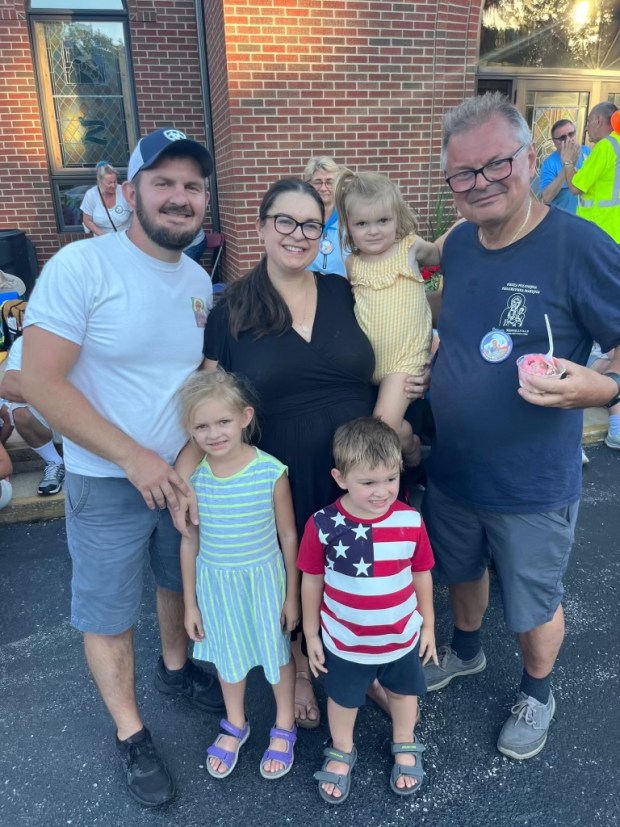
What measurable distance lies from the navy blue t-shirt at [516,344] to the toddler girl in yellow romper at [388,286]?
5.6 inches

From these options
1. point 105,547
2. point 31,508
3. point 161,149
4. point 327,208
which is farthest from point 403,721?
point 327,208

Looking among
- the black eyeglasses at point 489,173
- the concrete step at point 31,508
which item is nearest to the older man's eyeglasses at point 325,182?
the black eyeglasses at point 489,173

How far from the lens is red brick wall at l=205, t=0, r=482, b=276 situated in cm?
559

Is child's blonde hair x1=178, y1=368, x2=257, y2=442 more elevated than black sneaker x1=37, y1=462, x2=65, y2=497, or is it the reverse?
child's blonde hair x1=178, y1=368, x2=257, y2=442

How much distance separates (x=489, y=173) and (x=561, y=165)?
16.7 ft

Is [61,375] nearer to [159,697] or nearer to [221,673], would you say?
[221,673]

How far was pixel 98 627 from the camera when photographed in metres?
2.11

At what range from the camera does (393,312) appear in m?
2.26

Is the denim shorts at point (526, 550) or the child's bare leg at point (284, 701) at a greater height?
the denim shorts at point (526, 550)

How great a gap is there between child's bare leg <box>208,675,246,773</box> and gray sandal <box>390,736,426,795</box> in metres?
0.58

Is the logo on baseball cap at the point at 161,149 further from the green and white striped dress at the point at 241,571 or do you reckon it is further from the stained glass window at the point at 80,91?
the stained glass window at the point at 80,91

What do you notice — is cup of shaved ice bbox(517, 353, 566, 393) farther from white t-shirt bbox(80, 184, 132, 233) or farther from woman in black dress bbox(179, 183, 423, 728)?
white t-shirt bbox(80, 184, 132, 233)

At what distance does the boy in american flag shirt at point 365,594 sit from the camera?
6.33ft

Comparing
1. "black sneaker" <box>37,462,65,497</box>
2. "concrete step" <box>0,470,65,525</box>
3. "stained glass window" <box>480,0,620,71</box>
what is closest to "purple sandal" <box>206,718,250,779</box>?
"concrete step" <box>0,470,65,525</box>
